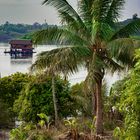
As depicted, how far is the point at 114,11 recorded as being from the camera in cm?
1733

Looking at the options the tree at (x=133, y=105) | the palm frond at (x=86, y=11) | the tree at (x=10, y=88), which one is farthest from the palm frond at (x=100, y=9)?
the tree at (x=10, y=88)

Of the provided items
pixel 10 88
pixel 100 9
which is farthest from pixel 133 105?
pixel 10 88

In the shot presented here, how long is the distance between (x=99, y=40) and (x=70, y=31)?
110 cm

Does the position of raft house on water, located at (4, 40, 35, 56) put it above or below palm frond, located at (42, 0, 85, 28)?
below

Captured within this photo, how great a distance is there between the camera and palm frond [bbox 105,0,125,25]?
17.2m

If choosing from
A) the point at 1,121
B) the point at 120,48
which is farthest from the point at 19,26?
the point at 120,48

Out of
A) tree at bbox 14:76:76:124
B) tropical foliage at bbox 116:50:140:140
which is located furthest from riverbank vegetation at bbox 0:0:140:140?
tropical foliage at bbox 116:50:140:140

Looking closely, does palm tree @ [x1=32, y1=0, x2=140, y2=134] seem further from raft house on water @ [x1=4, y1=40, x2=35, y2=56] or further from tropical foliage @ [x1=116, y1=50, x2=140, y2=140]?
raft house on water @ [x1=4, y1=40, x2=35, y2=56]

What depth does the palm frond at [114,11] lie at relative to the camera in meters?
17.2

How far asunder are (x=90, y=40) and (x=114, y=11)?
1.49 m

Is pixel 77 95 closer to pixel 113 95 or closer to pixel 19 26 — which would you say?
pixel 113 95

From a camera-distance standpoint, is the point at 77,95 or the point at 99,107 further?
the point at 77,95

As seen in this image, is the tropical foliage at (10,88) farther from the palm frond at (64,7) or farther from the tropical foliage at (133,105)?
the tropical foliage at (133,105)

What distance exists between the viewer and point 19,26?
11381 cm
